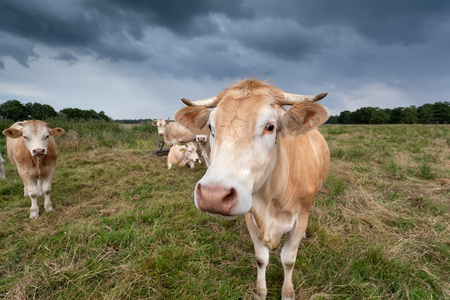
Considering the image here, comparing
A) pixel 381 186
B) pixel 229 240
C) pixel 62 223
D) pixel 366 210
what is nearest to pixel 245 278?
pixel 229 240

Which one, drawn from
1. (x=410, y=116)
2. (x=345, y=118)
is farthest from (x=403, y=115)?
(x=345, y=118)

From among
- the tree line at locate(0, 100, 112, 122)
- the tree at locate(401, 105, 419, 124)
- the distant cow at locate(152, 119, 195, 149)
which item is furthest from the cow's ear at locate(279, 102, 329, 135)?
the tree at locate(401, 105, 419, 124)

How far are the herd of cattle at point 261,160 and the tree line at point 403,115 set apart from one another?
58.9 meters

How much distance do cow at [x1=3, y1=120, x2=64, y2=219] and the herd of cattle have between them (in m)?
3.72

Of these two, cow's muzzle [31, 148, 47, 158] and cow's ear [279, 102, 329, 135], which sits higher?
cow's ear [279, 102, 329, 135]

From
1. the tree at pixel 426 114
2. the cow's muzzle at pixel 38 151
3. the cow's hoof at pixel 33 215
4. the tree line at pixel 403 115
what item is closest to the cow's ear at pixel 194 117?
the cow's muzzle at pixel 38 151

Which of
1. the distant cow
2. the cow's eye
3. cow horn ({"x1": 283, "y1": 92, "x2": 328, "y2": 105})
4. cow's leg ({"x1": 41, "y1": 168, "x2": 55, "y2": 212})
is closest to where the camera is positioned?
the cow's eye

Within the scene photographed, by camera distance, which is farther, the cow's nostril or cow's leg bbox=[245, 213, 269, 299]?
cow's leg bbox=[245, 213, 269, 299]

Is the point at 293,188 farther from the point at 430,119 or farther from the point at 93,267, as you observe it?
the point at 430,119

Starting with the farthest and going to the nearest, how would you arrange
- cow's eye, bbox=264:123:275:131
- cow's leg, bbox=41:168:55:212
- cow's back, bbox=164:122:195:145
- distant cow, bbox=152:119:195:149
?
distant cow, bbox=152:119:195:149 → cow's back, bbox=164:122:195:145 → cow's leg, bbox=41:168:55:212 → cow's eye, bbox=264:123:275:131

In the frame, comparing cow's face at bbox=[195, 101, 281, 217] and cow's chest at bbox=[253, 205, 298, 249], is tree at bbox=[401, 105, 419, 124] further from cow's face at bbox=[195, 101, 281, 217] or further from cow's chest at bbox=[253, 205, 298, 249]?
cow's face at bbox=[195, 101, 281, 217]

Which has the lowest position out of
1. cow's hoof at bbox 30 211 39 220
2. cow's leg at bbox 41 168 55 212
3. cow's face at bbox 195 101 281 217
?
cow's hoof at bbox 30 211 39 220

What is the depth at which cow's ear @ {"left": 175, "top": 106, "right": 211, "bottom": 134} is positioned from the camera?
2.06m

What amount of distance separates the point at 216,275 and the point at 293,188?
1356mm
